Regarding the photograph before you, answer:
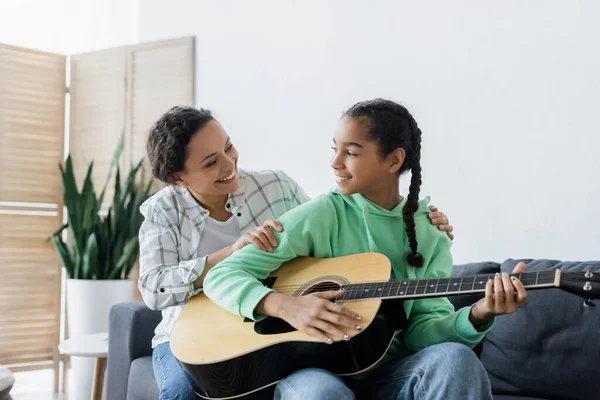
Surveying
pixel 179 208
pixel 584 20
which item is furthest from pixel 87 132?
pixel 584 20

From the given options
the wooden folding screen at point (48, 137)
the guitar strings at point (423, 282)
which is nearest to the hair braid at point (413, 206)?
the guitar strings at point (423, 282)

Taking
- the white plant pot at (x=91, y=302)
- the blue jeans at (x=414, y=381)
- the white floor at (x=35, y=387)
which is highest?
the blue jeans at (x=414, y=381)

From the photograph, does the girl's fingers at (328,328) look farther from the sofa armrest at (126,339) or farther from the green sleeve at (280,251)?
the sofa armrest at (126,339)

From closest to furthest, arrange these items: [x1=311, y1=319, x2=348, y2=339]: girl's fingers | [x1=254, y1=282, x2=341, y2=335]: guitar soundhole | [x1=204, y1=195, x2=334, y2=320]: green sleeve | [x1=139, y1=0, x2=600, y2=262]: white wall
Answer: [x1=311, y1=319, x2=348, y2=339]: girl's fingers < [x1=254, y1=282, x2=341, y2=335]: guitar soundhole < [x1=204, y1=195, x2=334, y2=320]: green sleeve < [x1=139, y1=0, x2=600, y2=262]: white wall

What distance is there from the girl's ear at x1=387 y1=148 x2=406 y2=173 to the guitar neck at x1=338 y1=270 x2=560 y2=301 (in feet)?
1.18

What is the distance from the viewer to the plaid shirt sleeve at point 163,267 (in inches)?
82.9

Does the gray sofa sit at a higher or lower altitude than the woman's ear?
lower

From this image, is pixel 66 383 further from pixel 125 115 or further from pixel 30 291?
pixel 125 115

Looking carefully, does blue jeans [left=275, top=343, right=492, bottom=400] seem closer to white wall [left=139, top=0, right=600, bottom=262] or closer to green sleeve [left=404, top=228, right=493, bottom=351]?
green sleeve [left=404, top=228, right=493, bottom=351]

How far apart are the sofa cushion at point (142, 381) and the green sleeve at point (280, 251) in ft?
2.53

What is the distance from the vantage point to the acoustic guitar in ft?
5.20

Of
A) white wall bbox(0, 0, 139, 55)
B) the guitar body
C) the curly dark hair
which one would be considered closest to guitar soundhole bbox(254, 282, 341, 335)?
the guitar body

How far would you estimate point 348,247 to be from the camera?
1.86 meters

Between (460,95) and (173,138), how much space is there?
147 centimetres
